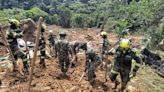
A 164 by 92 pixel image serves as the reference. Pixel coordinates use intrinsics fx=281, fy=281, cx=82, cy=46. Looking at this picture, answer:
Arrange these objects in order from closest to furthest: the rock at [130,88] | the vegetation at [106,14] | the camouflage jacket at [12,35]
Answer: the rock at [130,88] → the camouflage jacket at [12,35] → the vegetation at [106,14]

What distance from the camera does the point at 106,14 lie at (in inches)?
1494

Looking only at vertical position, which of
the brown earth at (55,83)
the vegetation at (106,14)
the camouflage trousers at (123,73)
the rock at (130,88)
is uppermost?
the camouflage trousers at (123,73)

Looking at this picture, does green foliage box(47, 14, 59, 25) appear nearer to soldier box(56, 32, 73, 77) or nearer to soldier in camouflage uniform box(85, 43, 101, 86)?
soldier box(56, 32, 73, 77)

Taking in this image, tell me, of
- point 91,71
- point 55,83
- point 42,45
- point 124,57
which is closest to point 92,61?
point 91,71

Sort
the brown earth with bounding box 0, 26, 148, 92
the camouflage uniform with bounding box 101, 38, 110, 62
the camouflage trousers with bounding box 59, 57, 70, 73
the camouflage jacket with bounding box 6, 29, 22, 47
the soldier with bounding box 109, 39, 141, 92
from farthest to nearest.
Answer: the camouflage uniform with bounding box 101, 38, 110, 62 → the camouflage trousers with bounding box 59, 57, 70, 73 → the camouflage jacket with bounding box 6, 29, 22, 47 → the brown earth with bounding box 0, 26, 148, 92 → the soldier with bounding box 109, 39, 141, 92

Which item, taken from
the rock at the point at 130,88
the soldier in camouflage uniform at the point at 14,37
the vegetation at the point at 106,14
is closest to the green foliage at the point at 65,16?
the vegetation at the point at 106,14

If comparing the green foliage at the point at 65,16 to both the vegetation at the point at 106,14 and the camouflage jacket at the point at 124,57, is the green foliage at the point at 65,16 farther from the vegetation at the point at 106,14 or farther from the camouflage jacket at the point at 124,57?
the camouflage jacket at the point at 124,57

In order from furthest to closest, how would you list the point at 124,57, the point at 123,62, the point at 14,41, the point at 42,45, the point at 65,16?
the point at 65,16, the point at 42,45, the point at 14,41, the point at 123,62, the point at 124,57

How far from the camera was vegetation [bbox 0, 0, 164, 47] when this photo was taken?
20734mm

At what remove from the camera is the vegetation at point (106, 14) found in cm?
2073

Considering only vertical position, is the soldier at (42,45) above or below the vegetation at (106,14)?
above

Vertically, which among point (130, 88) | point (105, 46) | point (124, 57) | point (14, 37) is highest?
point (14, 37)

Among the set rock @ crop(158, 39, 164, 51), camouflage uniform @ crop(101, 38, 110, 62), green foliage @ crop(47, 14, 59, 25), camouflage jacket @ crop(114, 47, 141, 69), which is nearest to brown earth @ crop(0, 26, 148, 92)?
→ camouflage uniform @ crop(101, 38, 110, 62)

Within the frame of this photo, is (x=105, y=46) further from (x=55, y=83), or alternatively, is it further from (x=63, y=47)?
(x=55, y=83)
